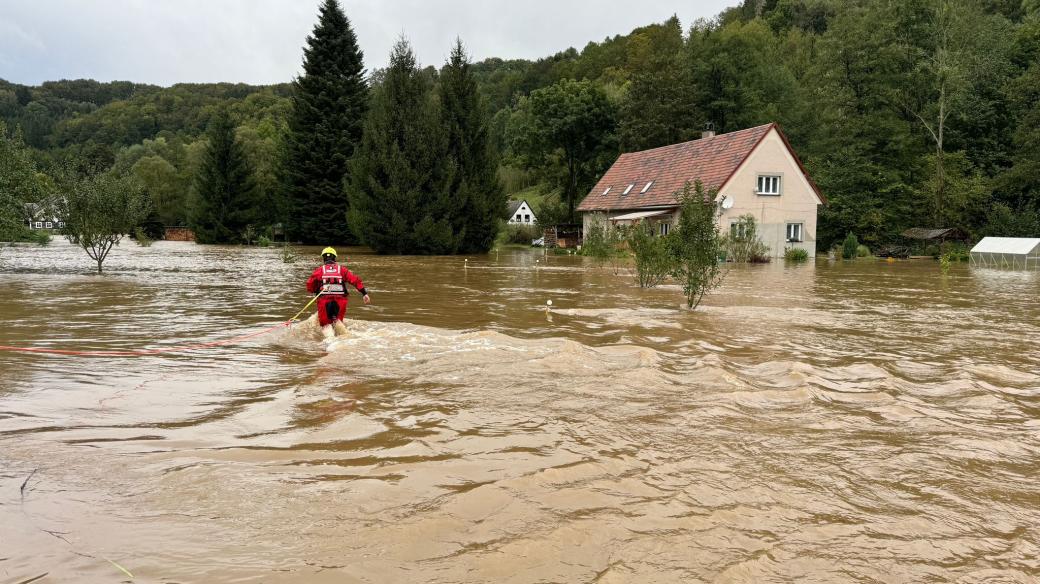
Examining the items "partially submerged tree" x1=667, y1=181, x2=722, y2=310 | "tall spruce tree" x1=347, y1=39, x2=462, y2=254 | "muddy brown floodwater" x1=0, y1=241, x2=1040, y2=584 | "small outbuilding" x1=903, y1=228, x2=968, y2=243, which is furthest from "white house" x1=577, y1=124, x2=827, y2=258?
"muddy brown floodwater" x1=0, y1=241, x2=1040, y2=584

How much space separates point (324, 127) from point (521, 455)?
4697 cm

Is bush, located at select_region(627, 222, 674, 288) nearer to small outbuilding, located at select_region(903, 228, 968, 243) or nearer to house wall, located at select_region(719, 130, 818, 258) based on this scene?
house wall, located at select_region(719, 130, 818, 258)

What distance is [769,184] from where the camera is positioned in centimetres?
4028

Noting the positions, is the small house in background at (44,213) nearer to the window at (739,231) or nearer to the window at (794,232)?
the window at (739,231)

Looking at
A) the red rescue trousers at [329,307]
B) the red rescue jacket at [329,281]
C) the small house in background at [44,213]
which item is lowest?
the red rescue trousers at [329,307]

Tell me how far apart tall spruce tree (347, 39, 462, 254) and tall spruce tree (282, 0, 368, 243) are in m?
9.00

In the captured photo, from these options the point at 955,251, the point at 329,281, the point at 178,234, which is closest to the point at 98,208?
the point at 329,281

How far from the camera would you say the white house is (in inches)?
1543

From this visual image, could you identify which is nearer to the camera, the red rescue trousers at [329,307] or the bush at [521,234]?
the red rescue trousers at [329,307]

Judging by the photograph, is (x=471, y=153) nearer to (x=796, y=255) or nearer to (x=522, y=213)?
(x=796, y=255)

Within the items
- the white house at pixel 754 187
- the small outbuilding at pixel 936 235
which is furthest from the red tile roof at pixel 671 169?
the small outbuilding at pixel 936 235

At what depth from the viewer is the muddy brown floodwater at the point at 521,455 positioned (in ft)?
13.0

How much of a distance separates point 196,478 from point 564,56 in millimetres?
117055

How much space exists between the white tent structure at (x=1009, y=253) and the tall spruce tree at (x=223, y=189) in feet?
159
